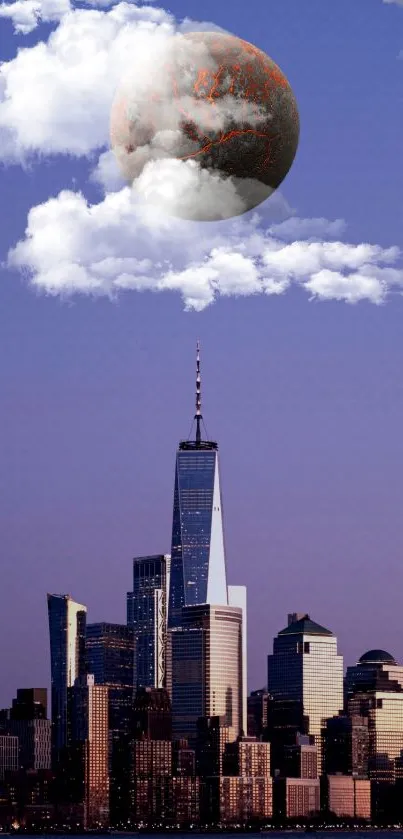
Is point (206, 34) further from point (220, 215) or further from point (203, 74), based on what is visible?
point (220, 215)

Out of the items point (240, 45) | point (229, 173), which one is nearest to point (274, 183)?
point (229, 173)

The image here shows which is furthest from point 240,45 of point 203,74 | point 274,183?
point 274,183

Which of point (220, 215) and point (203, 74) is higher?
point (203, 74)

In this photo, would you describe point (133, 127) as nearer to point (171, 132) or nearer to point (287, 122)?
point (171, 132)

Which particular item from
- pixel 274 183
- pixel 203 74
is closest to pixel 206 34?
pixel 203 74

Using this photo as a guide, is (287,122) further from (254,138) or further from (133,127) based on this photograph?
(133,127)

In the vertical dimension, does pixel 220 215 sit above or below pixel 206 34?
below
